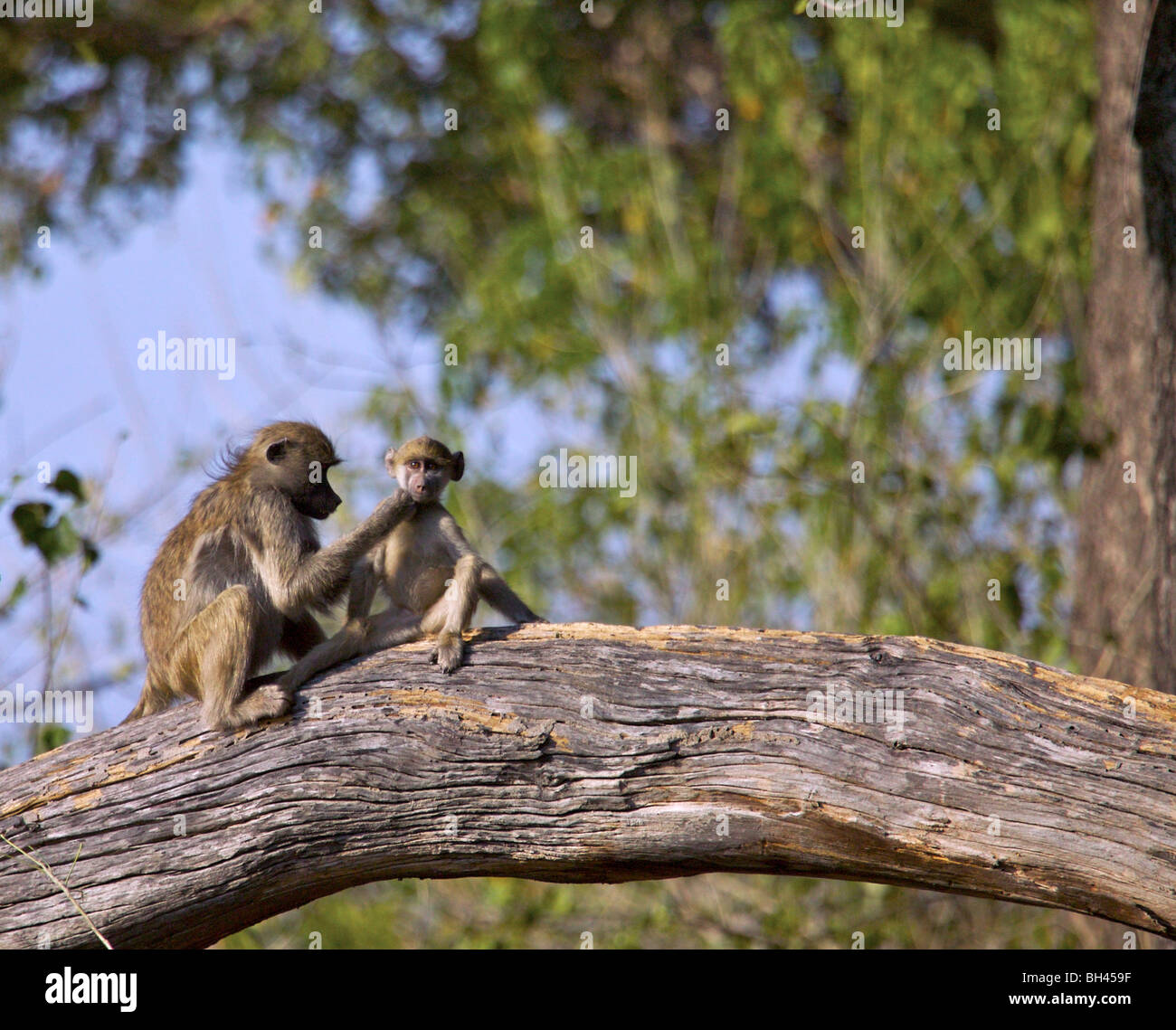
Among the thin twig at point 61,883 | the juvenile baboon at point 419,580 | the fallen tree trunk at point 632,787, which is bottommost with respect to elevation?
the thin twig at point 61,883

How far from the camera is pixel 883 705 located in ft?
15.7

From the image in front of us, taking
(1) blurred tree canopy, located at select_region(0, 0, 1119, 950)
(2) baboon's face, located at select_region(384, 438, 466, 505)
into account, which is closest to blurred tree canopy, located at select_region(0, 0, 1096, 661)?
(1) blurred tree canopy, located at select_region(0, 0, 1119, 950)

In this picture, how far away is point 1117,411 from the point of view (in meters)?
8.09

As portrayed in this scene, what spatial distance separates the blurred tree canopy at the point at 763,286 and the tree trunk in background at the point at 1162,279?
2.90ft

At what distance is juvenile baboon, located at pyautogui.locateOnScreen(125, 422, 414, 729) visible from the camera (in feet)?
17.0

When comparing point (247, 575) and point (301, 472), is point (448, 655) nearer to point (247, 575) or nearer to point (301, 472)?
point (247, 575)

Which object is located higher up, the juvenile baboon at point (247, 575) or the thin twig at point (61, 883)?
the juvenile baboon at point (247, 575)

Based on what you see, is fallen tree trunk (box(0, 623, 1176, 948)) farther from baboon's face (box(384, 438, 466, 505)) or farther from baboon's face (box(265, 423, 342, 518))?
baboon's face (box(265, 423, 342, 518))

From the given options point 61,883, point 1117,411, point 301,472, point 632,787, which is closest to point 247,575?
point 301,472

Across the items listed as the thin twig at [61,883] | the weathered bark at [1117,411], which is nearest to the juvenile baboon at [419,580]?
the thin twig at [61,883]

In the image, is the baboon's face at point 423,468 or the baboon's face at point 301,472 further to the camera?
the baboon's face at point 301,472

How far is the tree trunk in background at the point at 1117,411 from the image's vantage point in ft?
24.2

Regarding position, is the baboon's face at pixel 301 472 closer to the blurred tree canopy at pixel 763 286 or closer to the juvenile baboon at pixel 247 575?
the juvenile baboon at pixel 247 575
